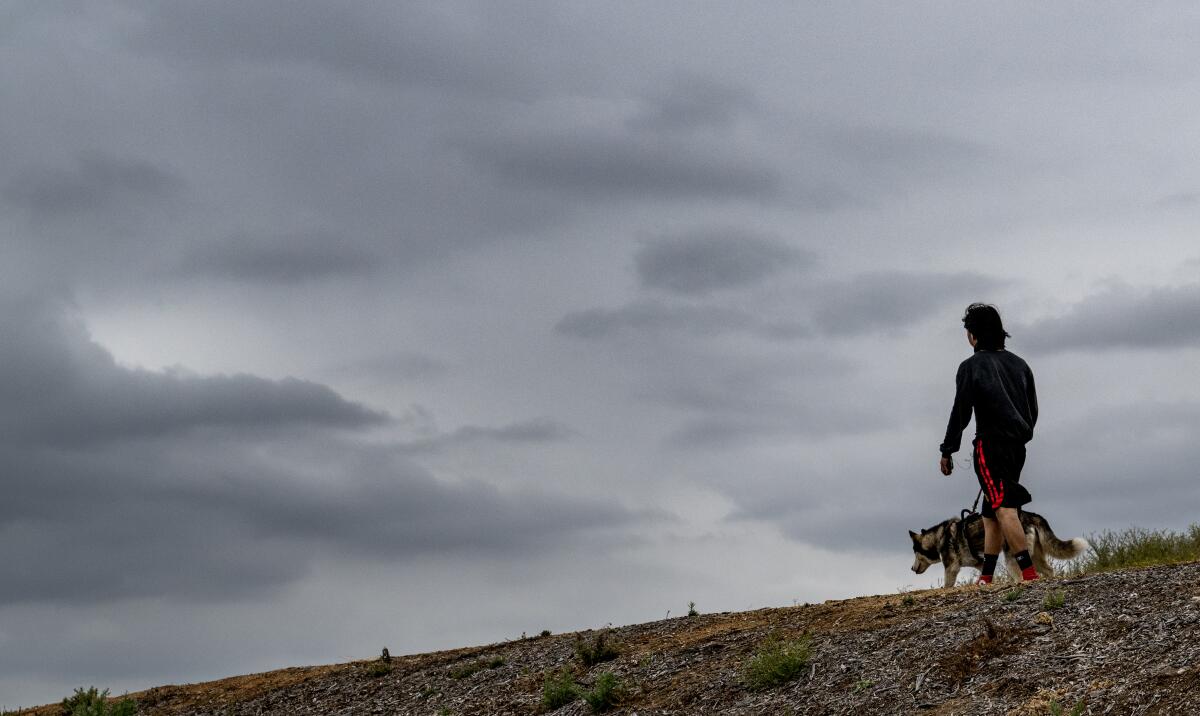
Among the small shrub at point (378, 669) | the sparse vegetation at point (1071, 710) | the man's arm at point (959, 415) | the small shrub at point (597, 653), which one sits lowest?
the sparse vegetation at point (1071, 710)

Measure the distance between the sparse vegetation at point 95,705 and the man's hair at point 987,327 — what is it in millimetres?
10862

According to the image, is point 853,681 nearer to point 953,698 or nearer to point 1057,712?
point 953,698

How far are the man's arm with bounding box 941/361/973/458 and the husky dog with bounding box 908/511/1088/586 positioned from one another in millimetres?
1787

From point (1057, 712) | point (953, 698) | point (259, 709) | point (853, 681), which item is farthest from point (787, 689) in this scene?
point (259, 709)

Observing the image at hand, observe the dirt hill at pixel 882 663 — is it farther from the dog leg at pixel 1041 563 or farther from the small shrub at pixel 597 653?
the dog leg at pixel 1041 563

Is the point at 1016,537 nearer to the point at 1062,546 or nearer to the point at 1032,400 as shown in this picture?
the point at 1032,400

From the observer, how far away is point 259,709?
14.8 metres

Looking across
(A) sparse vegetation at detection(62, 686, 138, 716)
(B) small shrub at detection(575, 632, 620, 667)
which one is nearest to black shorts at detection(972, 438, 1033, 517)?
(B) small shrub at detection(575, 632, 620, 667)

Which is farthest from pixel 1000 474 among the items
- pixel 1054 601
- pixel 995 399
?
pixel 1054 601

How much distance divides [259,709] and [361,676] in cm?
118

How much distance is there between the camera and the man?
45.4ft

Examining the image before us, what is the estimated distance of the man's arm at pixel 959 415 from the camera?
559 inches

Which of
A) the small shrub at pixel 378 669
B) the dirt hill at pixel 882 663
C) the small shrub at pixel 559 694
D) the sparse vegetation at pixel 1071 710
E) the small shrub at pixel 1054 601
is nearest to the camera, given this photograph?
the sparse vegetation at pixel 1071 710

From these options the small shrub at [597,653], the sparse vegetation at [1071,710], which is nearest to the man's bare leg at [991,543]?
the small shrub at [597,653]
